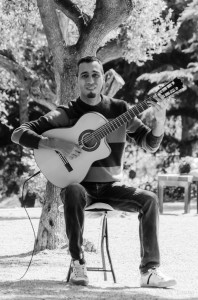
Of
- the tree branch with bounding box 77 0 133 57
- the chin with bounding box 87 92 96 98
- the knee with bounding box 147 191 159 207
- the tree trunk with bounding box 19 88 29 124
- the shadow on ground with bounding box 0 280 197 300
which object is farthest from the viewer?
the tree trunk with bounding box 19 88 29 124

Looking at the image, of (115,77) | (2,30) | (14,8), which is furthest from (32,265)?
(2,30)

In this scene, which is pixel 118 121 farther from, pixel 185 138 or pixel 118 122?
pixel 185 138

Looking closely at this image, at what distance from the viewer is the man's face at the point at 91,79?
6.18 metres

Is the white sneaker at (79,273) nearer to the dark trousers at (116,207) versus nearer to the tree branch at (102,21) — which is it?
the dark trousers at (116,207)

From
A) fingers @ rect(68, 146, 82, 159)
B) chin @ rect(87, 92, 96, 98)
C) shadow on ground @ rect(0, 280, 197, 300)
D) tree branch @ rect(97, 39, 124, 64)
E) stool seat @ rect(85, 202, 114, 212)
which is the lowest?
shadow on ground @ rect(0, 280, 197, 300)

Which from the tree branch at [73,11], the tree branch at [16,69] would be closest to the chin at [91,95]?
the tree branch at [73,11]

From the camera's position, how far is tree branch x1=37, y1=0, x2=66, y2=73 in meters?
8.86

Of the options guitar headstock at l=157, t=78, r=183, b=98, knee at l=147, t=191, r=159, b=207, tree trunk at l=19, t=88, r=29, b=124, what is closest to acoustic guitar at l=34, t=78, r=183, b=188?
guitar headstock at l=157, t=78, r=183, b=98

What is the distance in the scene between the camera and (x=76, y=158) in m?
6.05

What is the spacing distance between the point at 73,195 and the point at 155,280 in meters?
0.78

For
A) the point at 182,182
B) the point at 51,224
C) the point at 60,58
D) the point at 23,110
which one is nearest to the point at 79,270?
the point at 51,224

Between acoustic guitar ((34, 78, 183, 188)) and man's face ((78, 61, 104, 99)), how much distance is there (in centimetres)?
17

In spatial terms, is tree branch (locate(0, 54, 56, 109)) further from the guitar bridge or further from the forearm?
the forearm

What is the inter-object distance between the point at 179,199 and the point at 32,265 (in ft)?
52.9
